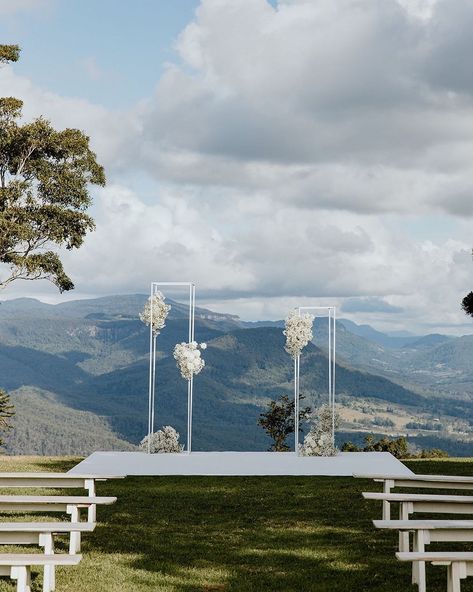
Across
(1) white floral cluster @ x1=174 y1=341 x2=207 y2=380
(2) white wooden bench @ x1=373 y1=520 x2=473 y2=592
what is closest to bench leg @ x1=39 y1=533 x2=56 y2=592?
(2) white wooden bench @ x1=373 y1=520 x2=473 y2=592

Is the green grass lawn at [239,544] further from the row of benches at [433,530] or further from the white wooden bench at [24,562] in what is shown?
the white wooden bench at [24,562]

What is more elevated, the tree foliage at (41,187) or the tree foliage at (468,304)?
the tree foliage at (41,187)

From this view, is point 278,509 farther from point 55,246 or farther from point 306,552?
point 55,246

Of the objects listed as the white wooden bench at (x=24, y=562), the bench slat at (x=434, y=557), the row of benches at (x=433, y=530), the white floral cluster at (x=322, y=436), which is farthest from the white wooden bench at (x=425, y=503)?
the white floral cluster at (x=322, y=436)

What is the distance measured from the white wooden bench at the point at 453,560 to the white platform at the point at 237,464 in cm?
754

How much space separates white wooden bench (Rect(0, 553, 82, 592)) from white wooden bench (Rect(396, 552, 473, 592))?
1.89 meters

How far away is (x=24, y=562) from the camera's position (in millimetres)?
4766

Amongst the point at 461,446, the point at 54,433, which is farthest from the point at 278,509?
the point at 461,446

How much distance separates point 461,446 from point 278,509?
16618 cm

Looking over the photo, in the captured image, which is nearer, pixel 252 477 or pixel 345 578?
pixel 345 578

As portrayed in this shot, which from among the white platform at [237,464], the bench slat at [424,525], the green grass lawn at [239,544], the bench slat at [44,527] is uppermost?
the bench slat at [424,525]

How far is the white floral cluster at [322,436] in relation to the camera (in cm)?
1596

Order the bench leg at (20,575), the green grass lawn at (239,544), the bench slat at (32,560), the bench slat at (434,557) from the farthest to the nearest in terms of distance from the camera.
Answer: the green grass lawn at (239,544) → the bench leg at (20,575) → the bench slat at (32,560) → the bench slat at (434,557)

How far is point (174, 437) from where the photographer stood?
1667cm
